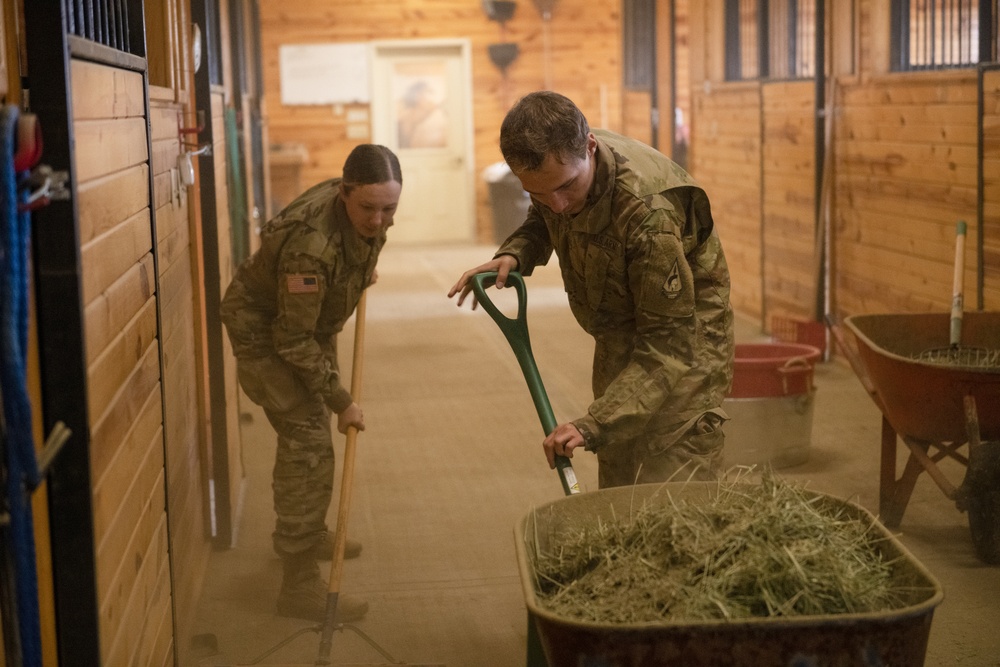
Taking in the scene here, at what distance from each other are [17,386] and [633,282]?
136 cm

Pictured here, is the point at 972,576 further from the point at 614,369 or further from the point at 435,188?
the point at 435,188

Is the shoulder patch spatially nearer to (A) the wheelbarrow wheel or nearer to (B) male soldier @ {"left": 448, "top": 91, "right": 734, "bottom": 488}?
A: (B) male soldier @ {"left": 448, "top": 91, "right": 734, "bottom": 488}

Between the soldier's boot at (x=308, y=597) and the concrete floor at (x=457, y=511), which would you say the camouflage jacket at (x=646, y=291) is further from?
the soldier's boot at (x=308, y=597)

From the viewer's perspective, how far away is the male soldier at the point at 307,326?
3146 mm

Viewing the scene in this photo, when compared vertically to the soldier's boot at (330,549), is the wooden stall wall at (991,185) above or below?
above

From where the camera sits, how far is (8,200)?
1224 millimetres

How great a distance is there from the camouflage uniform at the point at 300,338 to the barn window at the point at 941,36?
10.2ft

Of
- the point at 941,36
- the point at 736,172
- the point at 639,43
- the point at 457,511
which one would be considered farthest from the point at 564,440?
the point at 639,43

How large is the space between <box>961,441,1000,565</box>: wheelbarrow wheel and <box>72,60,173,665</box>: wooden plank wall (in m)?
2.25

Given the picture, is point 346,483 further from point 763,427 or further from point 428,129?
point 428,129

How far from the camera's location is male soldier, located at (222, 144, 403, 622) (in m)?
3.15

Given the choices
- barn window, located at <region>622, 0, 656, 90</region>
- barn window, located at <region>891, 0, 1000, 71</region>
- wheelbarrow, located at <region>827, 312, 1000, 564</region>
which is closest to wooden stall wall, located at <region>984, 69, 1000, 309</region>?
barn window, located at <region>891, 0, 1000, 71</region>

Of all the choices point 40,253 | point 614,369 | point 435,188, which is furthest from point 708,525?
point 435,188

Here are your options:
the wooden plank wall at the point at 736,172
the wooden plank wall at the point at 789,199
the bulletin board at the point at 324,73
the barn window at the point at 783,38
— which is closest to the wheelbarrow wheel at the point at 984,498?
the wooden plank wall at the point at 789,199
